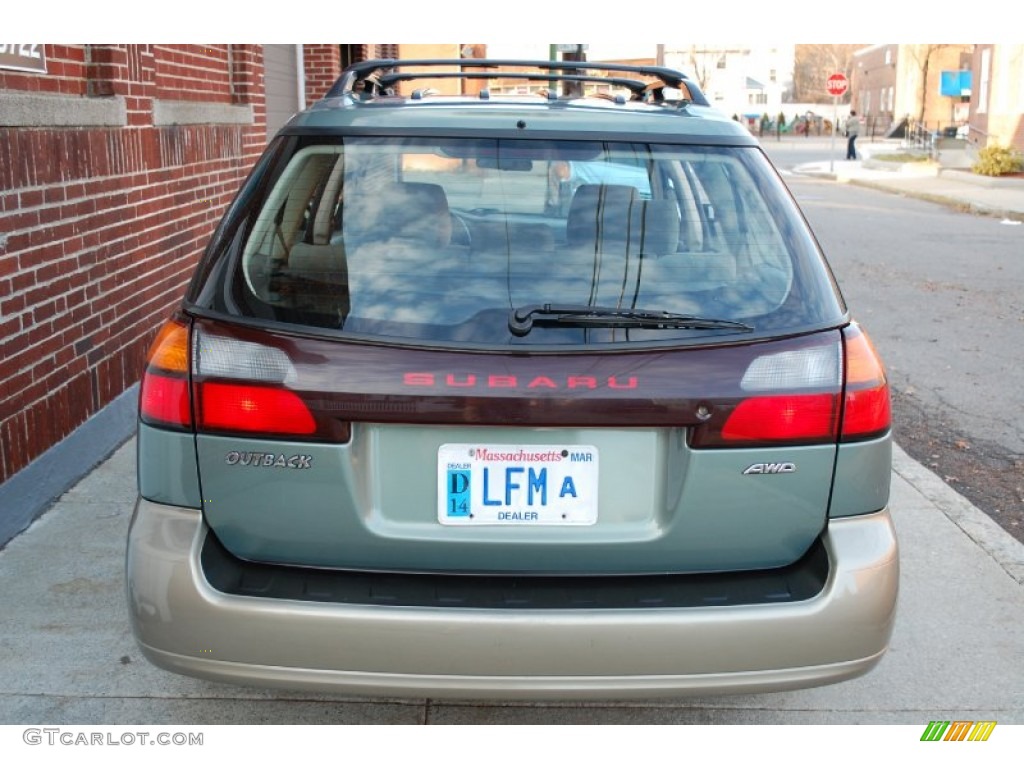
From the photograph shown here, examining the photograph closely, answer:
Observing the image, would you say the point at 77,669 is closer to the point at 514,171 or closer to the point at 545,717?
the point at 545,717

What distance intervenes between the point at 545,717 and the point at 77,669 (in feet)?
4.83

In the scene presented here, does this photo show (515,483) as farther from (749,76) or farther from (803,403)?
(749,76)

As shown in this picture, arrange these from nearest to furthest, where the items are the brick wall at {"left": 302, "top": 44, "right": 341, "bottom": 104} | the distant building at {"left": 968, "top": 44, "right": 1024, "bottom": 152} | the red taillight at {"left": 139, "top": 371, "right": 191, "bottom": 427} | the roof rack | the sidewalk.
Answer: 1. the red taillight at {"left": 139, "top": 371, "right": 191, "bottom": 427}
2. the roof rack
3. the brick wall at {"left": 302, "top": 44, "right": 341, "bottom": 104}
4. the sidewalk
5. the distant building at {"left": 968, "top": 44, "right": 1024, "bottom": 152}

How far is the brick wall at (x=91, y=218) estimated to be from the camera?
15.8ft

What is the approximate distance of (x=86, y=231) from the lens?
5.62m

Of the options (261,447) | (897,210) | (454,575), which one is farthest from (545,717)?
(897,210)

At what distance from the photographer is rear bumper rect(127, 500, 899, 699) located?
8.54 feet

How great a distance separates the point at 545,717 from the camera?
132 inches

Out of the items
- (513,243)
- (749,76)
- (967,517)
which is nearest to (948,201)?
(967,517)

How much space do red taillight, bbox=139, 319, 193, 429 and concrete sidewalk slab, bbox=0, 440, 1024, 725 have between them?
41.5 inches

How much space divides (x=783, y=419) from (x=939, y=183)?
28.0 metres

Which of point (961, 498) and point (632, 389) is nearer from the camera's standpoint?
point (632, 389)
